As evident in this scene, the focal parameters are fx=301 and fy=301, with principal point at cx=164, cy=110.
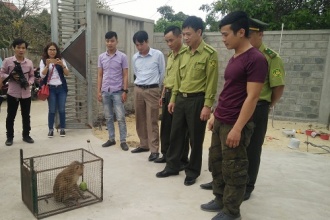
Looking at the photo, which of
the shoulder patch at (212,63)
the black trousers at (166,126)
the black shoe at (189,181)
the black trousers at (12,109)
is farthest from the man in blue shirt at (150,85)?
the black trousers at (12,109)

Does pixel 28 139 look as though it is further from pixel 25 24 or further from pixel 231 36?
pixel 25 24

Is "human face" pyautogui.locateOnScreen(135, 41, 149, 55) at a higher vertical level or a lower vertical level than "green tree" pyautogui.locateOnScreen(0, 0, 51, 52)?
lower

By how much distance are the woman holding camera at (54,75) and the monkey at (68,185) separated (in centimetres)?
248

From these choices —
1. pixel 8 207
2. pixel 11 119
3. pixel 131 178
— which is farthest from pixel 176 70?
pixel 11 119

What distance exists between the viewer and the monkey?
9.22 ft

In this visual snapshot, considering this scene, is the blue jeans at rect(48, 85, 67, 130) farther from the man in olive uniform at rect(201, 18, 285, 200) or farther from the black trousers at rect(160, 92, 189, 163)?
the man in olive uniform at rect(201, 18, 285, 200)

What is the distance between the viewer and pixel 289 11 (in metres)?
8.42

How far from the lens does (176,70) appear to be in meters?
3.54

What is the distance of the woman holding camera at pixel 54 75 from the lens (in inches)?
194

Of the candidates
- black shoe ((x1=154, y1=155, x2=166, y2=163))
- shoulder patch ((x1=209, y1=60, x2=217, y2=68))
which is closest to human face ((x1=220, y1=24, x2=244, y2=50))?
shoulder patch ((x1=209, y1=60, x2=217, y2=68))

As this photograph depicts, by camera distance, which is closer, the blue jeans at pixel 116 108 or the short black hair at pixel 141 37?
the short black hair at pixel 141 37

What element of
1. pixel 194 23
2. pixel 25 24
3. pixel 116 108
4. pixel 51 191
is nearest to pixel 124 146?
pixel 116 108

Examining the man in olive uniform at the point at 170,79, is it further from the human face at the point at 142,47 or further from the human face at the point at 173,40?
the human face at the point at 142,47

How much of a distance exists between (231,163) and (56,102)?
146 inches
